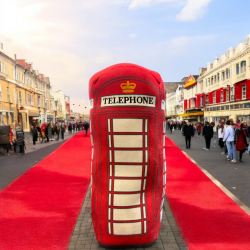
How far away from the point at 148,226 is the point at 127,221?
1.04 ft

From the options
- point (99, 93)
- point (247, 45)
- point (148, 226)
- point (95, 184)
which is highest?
point (247, 45)

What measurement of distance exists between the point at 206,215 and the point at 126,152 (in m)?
2.65

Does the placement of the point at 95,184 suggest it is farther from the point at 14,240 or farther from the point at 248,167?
the point at 248,167

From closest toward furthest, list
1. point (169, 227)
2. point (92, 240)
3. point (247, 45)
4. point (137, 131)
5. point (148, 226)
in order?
point (137, 131)
point (148, 226)
point (92, 240)
point (169, 227)
point (247, 45)

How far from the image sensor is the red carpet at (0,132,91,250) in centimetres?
382

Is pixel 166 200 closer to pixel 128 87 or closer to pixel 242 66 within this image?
pixel 128 87

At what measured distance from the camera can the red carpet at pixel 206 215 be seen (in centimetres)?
373

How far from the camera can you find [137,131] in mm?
3084

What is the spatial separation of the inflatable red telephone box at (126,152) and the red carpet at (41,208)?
1020 millimetres

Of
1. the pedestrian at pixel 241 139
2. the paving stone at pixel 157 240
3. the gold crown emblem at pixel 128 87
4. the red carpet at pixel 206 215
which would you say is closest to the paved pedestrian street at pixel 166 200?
the paving stone at pixel 157 240

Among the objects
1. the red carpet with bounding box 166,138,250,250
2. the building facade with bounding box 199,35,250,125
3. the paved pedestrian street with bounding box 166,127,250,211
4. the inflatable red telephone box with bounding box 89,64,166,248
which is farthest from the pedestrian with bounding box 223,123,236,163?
the building facade with bounding box 199,35,250,125

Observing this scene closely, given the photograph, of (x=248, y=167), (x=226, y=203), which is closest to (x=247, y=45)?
(x=248, y=167)

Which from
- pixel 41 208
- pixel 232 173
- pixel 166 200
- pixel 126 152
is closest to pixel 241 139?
pixel 232 173

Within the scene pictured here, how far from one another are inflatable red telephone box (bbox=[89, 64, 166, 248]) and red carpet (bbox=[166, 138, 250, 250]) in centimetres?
100
